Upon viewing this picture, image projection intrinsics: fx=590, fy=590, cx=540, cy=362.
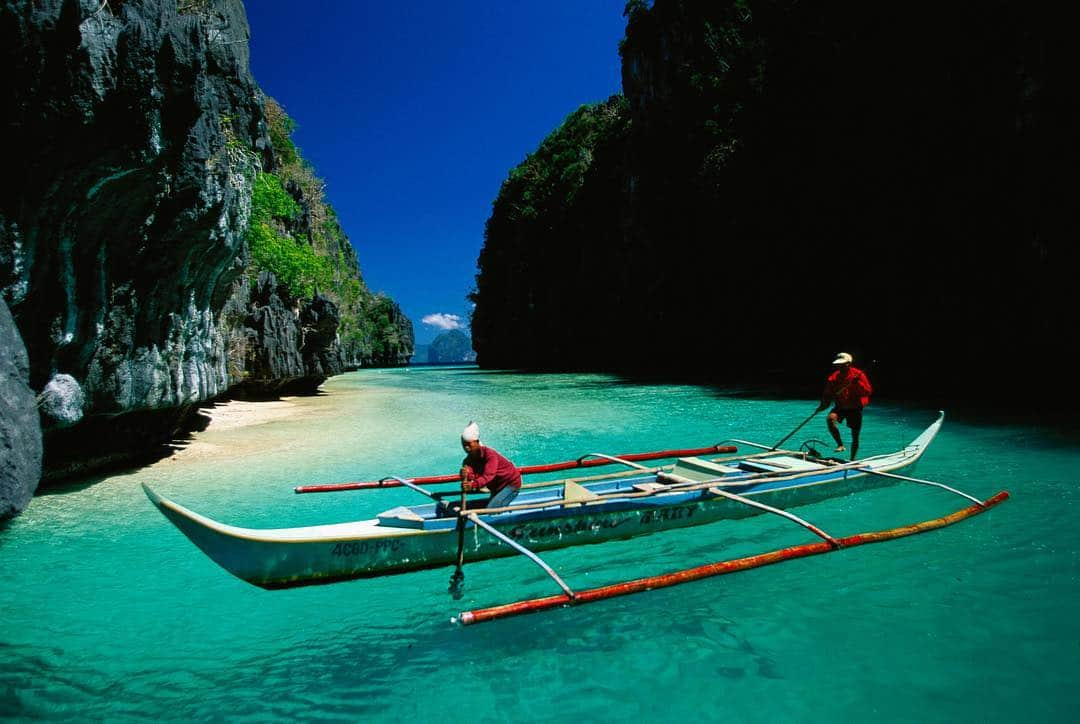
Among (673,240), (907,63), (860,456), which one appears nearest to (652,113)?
(673,240)

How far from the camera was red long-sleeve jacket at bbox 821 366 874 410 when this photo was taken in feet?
30.2

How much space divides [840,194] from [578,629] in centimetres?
2666

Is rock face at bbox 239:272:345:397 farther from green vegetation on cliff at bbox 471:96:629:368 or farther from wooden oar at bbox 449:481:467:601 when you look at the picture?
green vegetation on cliff at bbox 471:96:629:368

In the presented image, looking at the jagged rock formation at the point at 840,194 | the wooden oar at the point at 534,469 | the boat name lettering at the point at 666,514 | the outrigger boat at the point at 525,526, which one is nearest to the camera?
the outrigger boat at the point at 525,526

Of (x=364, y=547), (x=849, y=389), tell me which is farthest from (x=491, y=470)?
(x=849, y=389)

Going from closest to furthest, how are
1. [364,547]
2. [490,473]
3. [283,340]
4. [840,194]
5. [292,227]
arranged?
[364,547], [490,473], [283,340], [840,194], [292,227]

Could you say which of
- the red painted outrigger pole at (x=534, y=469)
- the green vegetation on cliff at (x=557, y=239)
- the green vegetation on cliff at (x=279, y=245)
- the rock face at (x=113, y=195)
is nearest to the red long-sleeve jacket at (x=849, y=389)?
the red painted outrigger pole at (x=534, y=469)

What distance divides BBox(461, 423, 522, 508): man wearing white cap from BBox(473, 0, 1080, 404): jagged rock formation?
18840 millimetres

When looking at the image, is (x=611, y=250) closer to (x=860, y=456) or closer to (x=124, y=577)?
(x=860, y=456)

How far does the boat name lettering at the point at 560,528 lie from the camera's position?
5.74 metres

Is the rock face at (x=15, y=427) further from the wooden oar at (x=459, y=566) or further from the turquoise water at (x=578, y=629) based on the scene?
the wooden oar at (x=459, y=566)

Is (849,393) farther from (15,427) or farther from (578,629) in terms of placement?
(15,427)

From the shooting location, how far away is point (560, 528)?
19.5ft

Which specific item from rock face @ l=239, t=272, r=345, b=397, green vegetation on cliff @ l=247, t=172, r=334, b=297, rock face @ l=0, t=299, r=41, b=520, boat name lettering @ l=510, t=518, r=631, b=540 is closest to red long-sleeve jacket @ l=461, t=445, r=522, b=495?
boat name lettering @ l=510, t=518, r=631, b=540
